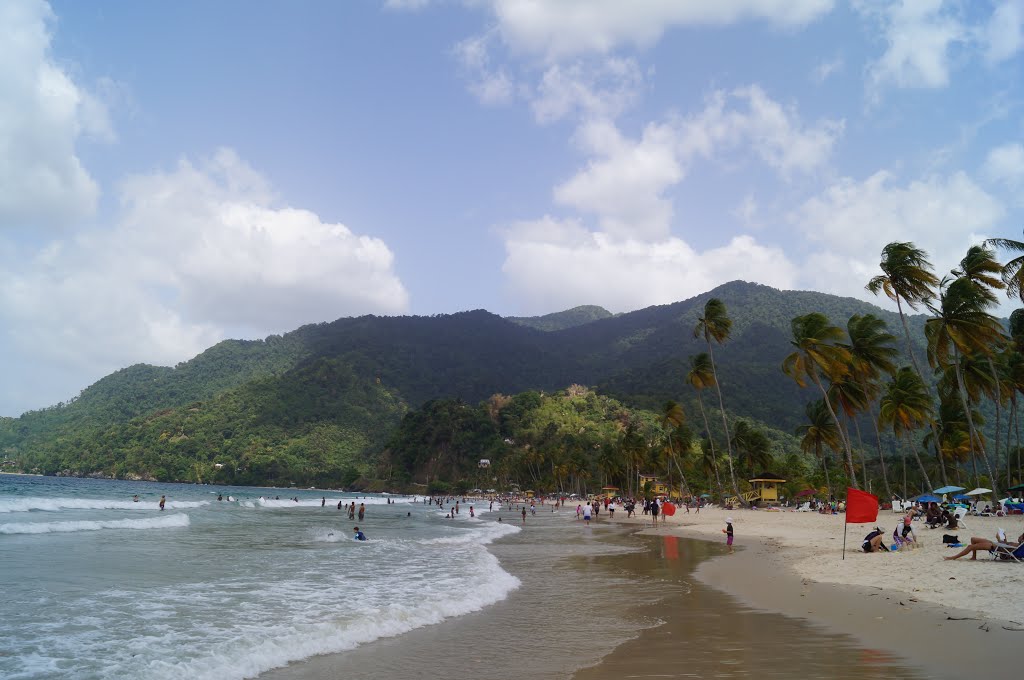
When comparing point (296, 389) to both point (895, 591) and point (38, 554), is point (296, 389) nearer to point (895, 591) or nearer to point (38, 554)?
point (38, 554)

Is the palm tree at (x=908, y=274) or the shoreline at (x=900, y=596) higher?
the palm tree at (x=908, y=274)

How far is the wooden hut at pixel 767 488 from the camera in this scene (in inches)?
2076

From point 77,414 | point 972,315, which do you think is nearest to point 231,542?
point 972,315

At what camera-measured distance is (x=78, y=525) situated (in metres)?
28.7

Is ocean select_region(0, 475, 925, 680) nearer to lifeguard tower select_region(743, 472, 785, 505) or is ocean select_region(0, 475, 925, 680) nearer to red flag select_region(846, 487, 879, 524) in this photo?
red flag select_region(846, 487, 879, 524)

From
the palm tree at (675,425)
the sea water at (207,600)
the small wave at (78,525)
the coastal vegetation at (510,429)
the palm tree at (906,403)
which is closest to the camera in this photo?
the sea water at (207,600)

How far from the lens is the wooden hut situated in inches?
2076

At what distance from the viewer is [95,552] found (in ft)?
60.8

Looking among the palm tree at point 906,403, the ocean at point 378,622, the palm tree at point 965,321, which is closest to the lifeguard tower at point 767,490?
the palm tree at point 906,403

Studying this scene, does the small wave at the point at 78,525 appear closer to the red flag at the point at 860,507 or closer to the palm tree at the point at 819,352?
the red flag at the point at 860,507

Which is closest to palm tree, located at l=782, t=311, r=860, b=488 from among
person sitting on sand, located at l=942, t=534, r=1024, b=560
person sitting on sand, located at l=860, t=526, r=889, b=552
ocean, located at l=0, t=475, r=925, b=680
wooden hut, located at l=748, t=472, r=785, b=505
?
person sitting on sand, located at l=860, t=526, r=889, b=552

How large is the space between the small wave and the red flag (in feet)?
100.0

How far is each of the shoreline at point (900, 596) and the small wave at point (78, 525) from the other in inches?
1070

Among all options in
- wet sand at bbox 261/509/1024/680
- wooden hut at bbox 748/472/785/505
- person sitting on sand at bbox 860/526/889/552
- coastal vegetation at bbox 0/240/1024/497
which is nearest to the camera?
wet sand at bbox 261/509/1024/680
